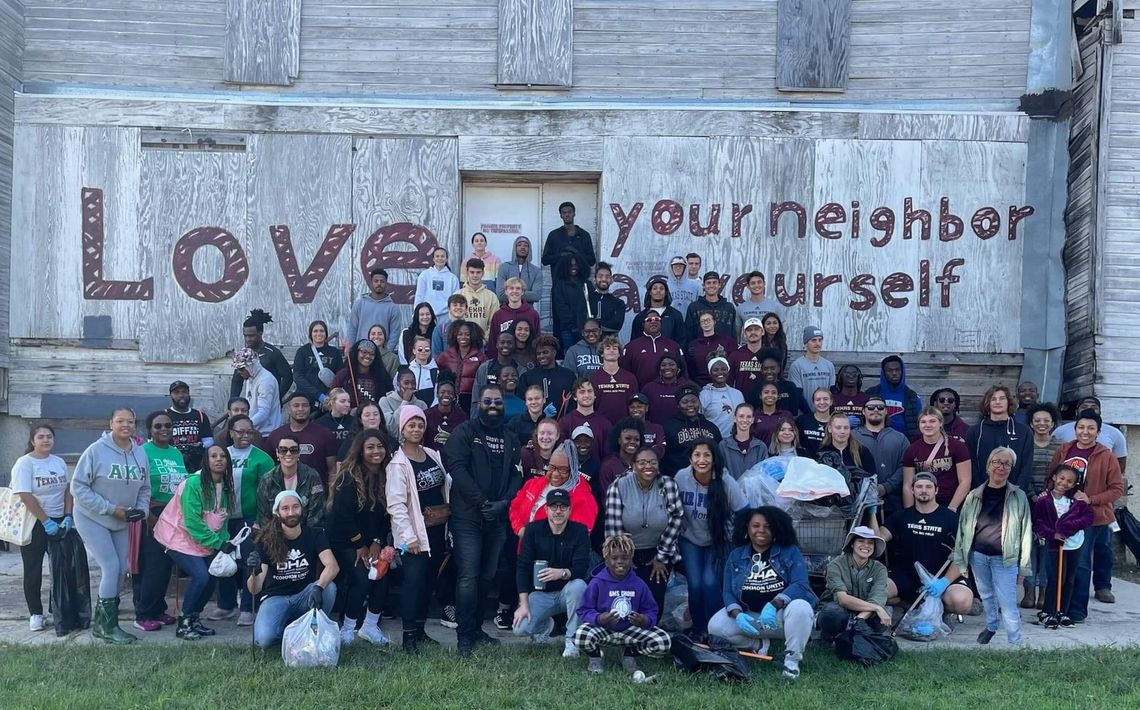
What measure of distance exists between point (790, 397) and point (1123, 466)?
14.0 ft

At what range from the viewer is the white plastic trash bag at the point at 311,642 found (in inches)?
317

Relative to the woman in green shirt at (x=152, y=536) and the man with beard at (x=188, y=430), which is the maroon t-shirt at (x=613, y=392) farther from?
the woman in green shirt at (x=152, y=536)

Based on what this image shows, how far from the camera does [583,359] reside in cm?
1090

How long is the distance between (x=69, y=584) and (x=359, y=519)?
2492mm

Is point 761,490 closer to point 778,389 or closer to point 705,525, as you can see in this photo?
point 705,525

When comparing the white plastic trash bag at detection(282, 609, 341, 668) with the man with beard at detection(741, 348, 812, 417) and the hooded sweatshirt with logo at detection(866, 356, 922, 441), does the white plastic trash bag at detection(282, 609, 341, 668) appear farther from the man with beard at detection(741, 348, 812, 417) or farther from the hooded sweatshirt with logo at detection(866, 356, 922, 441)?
the hooded sweatshirt with logo at detection(866, 356, 922, 441)

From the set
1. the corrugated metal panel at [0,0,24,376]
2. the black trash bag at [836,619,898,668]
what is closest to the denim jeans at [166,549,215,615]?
the corrugated metal panel at [0,0,24,376]

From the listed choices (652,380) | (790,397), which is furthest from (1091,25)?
(652,380)

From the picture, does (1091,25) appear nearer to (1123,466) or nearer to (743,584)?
(1123,466)

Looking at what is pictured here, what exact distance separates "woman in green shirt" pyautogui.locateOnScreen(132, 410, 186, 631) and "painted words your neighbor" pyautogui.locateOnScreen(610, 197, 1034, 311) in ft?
17.9

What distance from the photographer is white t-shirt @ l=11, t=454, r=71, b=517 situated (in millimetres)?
9180

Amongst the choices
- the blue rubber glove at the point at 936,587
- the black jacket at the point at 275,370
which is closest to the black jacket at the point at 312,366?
the black jacket at the point at 275,370

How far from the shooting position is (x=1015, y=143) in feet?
42.3

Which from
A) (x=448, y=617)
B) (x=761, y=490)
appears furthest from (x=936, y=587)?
(x=448, y=617)
